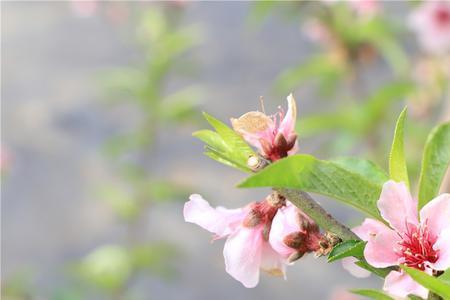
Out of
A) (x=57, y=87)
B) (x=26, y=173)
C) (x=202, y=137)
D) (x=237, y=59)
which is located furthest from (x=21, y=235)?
(x=202, y=137)

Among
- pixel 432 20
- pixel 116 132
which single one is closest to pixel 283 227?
pixel 432 20

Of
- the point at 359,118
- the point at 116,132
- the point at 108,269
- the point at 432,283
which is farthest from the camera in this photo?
the point at 116,132

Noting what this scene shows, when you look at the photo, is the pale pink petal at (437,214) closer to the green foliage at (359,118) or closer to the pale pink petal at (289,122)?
the pale pink petal at (289,122)

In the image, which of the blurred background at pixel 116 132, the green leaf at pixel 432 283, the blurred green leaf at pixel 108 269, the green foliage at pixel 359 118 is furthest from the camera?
the blurred background at pixel 116 132

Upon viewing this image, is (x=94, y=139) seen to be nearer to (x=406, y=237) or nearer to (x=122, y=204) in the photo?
(x=122, y=204)

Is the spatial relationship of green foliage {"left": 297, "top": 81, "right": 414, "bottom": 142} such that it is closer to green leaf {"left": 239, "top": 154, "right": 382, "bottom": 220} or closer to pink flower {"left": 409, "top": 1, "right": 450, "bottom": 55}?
pink flower {"left": 409, "top": 1, "right": 450, "bottom": 55}

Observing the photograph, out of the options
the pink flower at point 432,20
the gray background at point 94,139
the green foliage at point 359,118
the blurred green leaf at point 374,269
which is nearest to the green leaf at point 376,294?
the blurred green leaf at point 374,269
